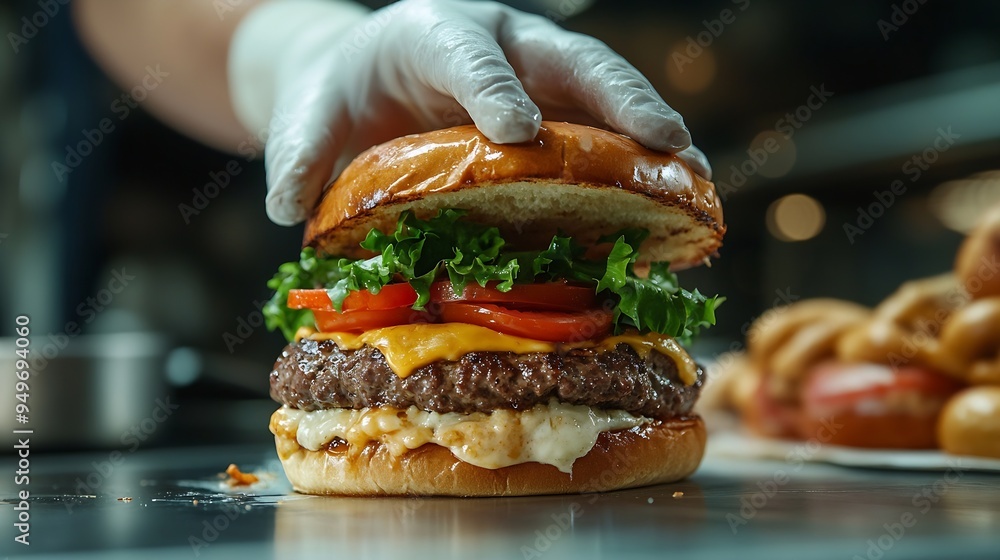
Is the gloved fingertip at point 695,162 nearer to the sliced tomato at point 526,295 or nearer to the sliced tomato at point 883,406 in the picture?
the sliced tomato at point 526,295

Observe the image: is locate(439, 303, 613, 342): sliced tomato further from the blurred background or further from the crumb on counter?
the blurred background

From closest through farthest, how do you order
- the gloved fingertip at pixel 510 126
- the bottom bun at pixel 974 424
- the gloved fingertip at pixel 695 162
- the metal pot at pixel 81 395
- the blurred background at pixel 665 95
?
the gloved fingertip at pixel 510 126 → the gloved fingertip at pixel 695 162 → the bottom bun at pixel 974 424 → the metal pot at pixel 81 395 → the blurred background at pixel 665 95

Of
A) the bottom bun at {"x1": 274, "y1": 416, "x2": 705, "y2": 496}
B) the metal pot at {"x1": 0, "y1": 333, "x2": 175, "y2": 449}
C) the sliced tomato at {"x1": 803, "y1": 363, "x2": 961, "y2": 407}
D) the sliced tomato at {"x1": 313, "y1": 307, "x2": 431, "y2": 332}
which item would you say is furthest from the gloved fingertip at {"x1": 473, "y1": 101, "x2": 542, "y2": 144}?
the metal pot at {"x1": 0, "y1": 333, "x2": 175, "y2": 449}

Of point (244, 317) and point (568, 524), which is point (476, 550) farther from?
point (244, 317)

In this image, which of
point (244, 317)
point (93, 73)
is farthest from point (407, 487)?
point (244, 317)

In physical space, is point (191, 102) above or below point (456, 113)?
above

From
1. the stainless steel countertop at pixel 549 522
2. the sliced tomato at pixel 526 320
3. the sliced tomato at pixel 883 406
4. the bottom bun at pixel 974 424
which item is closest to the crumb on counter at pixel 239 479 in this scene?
the stainless steel countertop at pixel 549 522

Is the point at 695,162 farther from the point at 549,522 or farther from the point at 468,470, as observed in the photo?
the point at 549,522
